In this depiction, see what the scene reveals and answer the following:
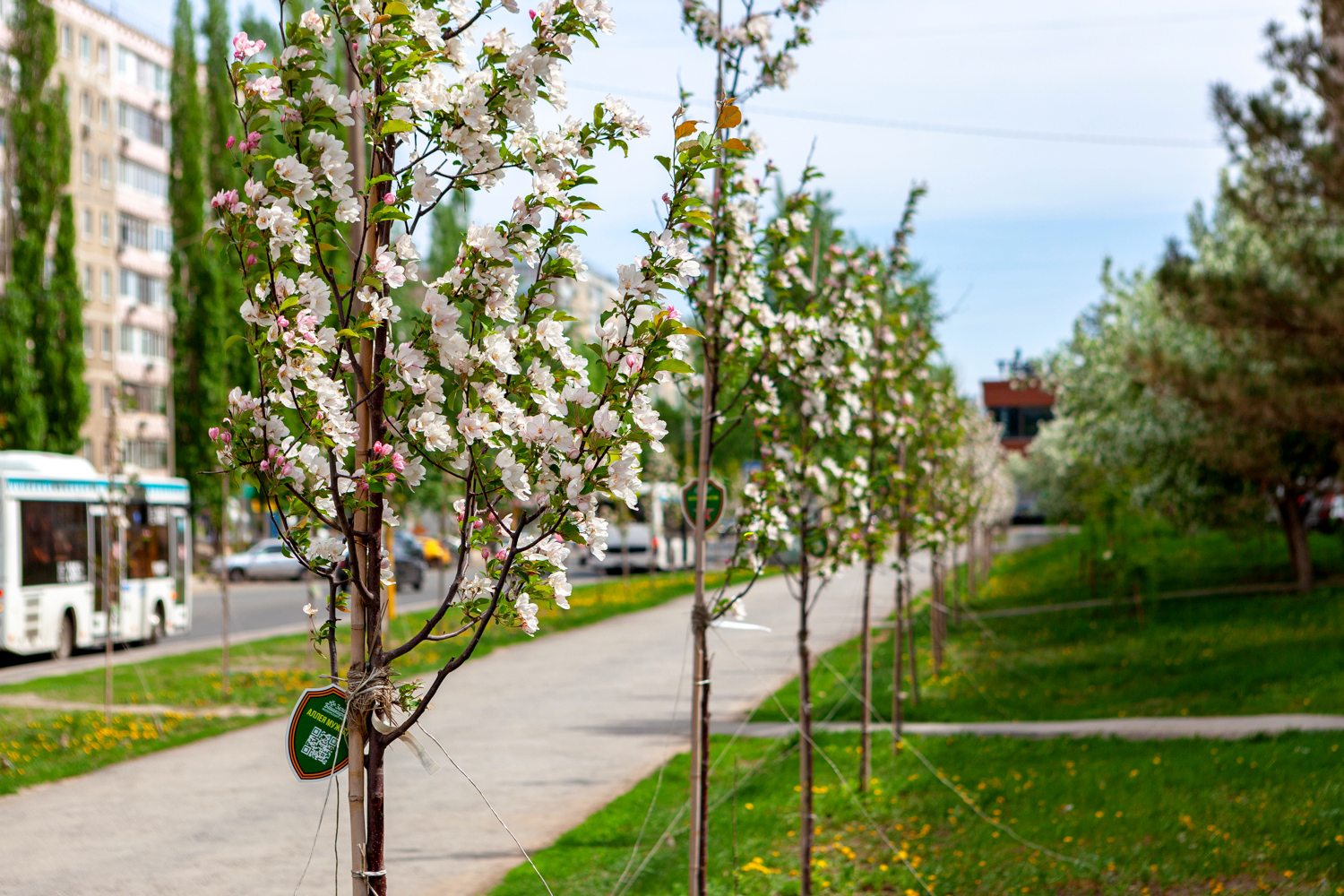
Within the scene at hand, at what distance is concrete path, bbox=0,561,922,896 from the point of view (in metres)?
7.54

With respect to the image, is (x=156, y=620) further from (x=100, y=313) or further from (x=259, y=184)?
(x=100, y=313)

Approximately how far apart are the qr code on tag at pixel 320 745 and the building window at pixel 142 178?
210 feet

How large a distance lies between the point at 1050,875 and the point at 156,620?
19420mm

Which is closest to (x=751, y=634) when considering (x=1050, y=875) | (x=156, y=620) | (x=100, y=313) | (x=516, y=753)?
(x=156, y=620)

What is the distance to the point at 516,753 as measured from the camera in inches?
450

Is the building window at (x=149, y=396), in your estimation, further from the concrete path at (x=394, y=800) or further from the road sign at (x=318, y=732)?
the road sign at (x=318, y=732)

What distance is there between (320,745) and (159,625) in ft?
70.2

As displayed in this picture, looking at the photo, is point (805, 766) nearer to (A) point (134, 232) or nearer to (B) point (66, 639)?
(B) point (66, 639)

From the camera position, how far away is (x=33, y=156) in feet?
139

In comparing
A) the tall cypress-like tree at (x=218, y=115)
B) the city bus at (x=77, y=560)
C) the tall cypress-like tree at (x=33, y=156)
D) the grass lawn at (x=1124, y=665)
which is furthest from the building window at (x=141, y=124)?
the grass lawn at (x=1124, y=665)

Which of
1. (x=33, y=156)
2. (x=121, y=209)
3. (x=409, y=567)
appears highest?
(x=121, y=209)

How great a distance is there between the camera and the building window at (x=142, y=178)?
61341 millimetres

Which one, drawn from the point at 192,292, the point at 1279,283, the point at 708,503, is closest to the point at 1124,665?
the point at 1279,283

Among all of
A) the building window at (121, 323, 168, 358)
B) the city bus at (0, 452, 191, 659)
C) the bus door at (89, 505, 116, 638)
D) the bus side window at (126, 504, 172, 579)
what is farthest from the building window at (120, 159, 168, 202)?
the bus door at (89, 505, 116, 638)
